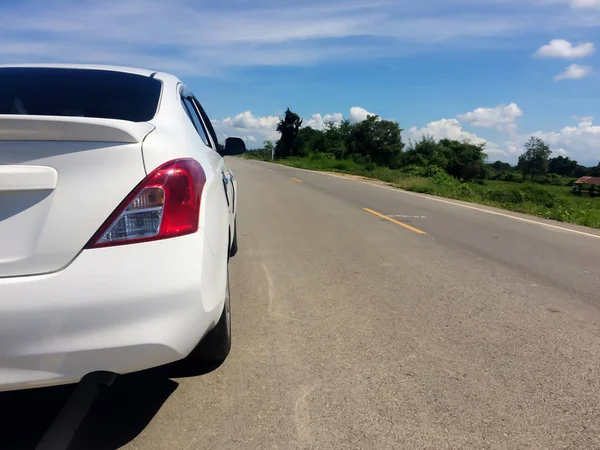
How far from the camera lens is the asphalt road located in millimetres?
2762

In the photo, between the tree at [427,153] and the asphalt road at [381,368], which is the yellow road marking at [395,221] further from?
the tree at [427,153]

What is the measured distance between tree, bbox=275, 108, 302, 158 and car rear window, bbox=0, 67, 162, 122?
90382 mm

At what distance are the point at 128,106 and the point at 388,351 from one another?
2.34 m

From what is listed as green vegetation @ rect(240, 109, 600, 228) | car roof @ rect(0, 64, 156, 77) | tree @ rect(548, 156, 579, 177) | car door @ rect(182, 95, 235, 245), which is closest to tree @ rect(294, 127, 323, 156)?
green vegetation @ rect(240, 109, 600, 228)

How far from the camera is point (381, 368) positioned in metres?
3.50

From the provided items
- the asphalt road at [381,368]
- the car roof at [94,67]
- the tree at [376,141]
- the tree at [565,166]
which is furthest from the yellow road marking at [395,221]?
the tree at [565,166]

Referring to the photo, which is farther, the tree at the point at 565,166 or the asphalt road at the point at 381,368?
the tree at the point at 565,166

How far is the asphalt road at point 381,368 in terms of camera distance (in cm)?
276

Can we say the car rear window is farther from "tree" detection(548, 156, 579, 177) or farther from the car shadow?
"tree" detection(548, 156, 579, 177)

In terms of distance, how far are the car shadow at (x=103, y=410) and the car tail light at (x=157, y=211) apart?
1060mm

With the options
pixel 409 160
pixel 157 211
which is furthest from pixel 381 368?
pixel 409 160

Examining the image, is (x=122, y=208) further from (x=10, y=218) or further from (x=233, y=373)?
(x=233, y=373)

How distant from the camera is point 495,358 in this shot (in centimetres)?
371

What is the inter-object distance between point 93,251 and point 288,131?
311ft
